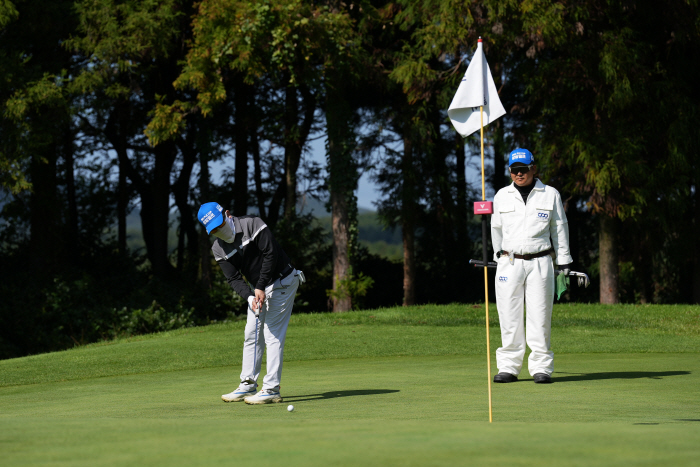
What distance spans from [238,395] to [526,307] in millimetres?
2822

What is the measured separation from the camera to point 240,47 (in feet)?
63.5

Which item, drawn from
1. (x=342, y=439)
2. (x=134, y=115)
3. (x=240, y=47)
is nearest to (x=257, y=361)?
(x=342, y=439)

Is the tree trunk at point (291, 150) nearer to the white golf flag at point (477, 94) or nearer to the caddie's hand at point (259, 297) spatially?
the white golf flag at point (477, 94)

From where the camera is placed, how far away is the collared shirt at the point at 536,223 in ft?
25.5

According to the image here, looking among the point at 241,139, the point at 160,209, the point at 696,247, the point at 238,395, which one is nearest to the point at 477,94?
the point at 238,395

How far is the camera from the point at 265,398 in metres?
7.02

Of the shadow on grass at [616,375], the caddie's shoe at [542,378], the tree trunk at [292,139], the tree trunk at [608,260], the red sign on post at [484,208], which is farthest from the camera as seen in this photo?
the tree trunk at [292,139]

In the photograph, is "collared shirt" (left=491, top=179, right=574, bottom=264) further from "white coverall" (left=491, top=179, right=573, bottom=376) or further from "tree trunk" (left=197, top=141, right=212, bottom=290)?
"tree trunk" (left=197, top=141, right=212, bottom=290)

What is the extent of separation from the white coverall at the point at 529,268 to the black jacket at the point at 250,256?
219 cm

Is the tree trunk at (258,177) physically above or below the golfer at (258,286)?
above

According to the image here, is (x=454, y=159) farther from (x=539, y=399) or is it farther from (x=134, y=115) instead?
(x=539, y=399)

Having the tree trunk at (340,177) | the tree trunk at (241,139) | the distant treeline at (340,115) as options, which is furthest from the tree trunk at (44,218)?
the tree trunk at (340,177)

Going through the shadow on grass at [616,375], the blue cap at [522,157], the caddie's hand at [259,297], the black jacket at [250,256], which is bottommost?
the shadow on grass at [616,375]

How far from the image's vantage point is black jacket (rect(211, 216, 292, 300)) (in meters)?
7.18
